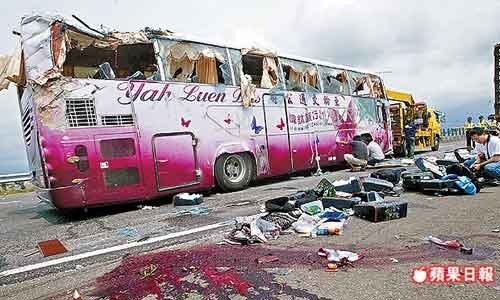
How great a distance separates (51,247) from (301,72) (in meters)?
7.19

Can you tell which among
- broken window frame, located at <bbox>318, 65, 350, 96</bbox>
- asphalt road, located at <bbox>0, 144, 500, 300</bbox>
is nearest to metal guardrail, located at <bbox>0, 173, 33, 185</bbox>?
asphalt road, located at <bbox>0, 144, 500, 300</bbox>

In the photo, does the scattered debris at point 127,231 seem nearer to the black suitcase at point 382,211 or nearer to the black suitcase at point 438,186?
the black suitcase at point 382,211

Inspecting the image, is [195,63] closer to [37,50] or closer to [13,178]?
[37,50]

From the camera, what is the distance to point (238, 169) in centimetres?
820

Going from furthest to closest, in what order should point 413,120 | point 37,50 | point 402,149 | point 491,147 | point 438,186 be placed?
point 413,120
point 402,149
point 491,147
point 438,186
point 37,50

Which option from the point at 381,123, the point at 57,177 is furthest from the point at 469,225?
the point at 381,123

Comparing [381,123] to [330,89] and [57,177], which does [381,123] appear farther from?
[57,177]

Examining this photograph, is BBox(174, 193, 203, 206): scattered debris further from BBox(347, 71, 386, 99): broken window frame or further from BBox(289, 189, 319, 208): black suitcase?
BBox(347, 71, 386, 99): broken window frame

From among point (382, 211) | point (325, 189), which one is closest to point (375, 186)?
point (325, 189)

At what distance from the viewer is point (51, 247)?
4.41m

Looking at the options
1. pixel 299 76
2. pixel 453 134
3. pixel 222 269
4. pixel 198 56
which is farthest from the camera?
pixel 453 134

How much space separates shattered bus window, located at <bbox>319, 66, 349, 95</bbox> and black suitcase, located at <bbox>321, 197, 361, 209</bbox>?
19.5ft

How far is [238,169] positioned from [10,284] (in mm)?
5330

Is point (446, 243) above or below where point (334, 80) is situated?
below
